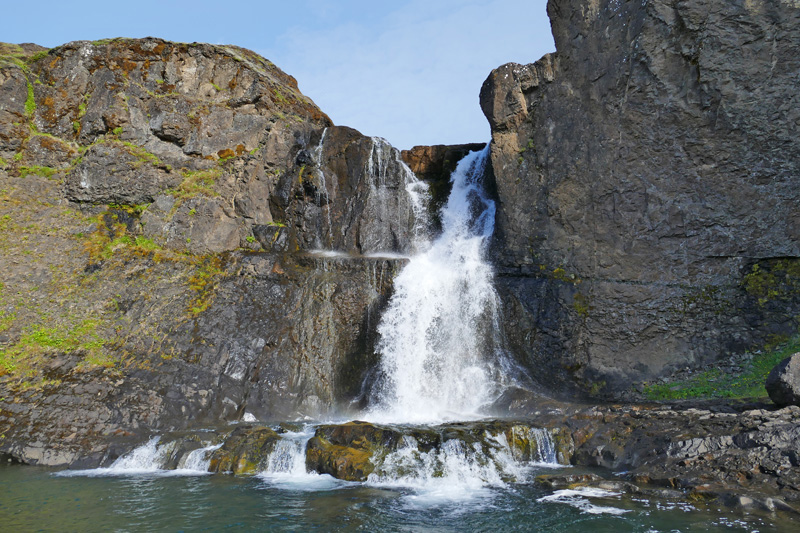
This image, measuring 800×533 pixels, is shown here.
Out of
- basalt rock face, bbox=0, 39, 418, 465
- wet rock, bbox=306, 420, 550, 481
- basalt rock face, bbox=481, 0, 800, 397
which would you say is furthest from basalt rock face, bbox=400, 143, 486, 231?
wet rock, bbox=306, 420, 550, 481

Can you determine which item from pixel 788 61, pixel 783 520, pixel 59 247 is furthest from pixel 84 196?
pixel 788 61

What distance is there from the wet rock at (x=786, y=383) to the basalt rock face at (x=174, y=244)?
37.9 feet

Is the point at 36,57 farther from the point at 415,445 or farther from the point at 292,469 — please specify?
the point at 415,445

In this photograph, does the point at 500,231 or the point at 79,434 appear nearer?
the point at 79,434

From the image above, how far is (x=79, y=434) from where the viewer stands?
13617 millimetres

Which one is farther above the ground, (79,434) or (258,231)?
(258,231)

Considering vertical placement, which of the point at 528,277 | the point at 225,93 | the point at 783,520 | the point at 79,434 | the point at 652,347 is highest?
the point at 225,93

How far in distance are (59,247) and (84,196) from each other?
288 centimetres

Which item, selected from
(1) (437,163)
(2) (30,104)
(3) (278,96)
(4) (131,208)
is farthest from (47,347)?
(1) (437,163)

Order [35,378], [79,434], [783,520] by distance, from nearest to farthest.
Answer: [783,520], [79,434], [35,378]

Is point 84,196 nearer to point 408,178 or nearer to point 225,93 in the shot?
point 225,93

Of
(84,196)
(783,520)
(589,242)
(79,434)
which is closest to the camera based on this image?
(783,520)

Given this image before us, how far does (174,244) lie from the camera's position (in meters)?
20.8

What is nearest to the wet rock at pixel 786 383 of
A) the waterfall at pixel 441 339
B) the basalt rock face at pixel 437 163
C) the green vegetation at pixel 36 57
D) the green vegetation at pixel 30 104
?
the waterfall at pixel 441 339
